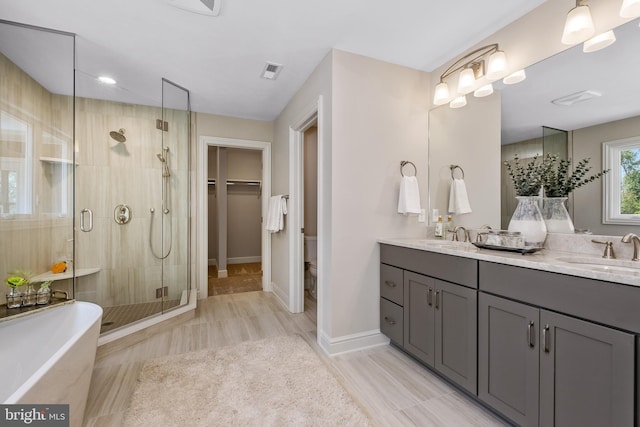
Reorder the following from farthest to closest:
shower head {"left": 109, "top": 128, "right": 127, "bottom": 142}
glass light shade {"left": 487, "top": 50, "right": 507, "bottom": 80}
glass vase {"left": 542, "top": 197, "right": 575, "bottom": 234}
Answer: shower head {"left": 109, "top": 128, "right": 127, "bottom": 142} < glass light shade {"left": 487, "top": 50, "right": 507, "bottom": 80} < glass vase {"left": 542, "top": 197, "right": 575, "bottom": 234}

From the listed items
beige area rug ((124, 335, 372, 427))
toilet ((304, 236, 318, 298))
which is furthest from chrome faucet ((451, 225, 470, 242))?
toilet ((304, 236, 318, 298))

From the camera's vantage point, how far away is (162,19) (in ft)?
6.38

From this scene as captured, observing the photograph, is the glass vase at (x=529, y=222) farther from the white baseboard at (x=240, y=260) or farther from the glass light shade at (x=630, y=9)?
the white baseboard at (x=240, y=260)

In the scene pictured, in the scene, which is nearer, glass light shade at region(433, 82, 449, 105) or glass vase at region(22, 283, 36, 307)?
glass vase at region(22, 283, 36, 307)

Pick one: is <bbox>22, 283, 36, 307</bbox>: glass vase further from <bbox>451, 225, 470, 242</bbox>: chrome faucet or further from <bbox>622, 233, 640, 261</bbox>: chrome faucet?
<bbox>622, 233, 640, 261</bbox>: chrome faucet

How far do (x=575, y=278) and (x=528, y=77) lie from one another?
1433 millimetres

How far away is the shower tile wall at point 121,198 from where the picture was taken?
2.86 metres

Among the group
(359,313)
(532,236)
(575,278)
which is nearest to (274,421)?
(359,313)

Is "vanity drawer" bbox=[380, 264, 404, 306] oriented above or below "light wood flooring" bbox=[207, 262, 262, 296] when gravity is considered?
above

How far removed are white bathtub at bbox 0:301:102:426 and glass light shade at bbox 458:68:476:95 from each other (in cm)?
298

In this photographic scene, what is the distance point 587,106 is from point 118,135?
3968mm

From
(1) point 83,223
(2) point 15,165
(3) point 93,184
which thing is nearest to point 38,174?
(2) point 15,165

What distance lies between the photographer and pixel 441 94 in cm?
246

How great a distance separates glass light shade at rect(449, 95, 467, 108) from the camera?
7.73 feet
